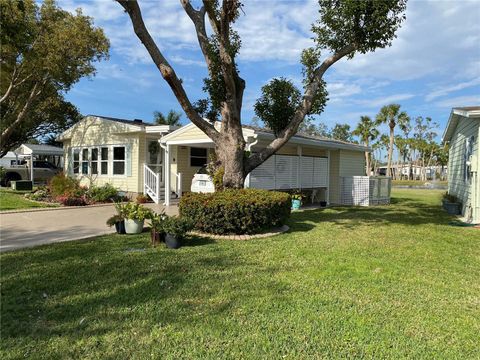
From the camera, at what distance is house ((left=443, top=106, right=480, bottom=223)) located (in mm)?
9969

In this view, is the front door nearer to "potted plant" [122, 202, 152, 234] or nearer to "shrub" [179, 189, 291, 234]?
"potted plant" [122, 202, 152, 234]

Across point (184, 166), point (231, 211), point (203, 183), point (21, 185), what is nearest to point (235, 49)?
point (231, 211)

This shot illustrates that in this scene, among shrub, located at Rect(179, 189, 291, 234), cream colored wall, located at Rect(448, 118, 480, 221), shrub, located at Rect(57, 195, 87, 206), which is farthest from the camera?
shrub, located at Rect(57, 195, 87, 206)

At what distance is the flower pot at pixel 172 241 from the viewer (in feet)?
21.0

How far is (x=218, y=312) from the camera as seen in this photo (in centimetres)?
366

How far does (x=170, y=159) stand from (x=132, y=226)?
706 cm

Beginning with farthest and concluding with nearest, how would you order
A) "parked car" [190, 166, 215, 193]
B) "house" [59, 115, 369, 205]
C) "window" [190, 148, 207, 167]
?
"window" [190, 148, 207, 167] < "house" [59, 115, 369, 205] < "parked car" [190, 166, 215, 193]

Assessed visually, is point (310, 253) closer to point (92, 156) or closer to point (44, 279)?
point (44, 279)

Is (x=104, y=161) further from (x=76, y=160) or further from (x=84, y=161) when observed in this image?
(x=76, y=160)

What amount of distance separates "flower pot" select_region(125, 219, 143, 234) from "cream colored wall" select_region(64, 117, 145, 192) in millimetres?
7792

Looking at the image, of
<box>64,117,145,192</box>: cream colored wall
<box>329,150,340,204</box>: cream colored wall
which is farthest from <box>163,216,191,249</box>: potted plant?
<box>329,150,340,204</box>: cream colored wall

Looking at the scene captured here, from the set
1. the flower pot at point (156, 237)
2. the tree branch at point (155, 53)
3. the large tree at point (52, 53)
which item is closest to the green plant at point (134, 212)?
the flower pot at point (156, 237)

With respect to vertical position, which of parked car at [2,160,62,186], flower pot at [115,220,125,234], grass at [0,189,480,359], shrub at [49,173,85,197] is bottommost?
grass at [0,189,480,359]

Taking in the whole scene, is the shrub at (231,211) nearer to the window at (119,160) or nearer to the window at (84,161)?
the window at (119,160)
